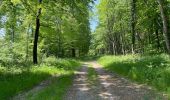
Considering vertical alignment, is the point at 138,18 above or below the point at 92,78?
above

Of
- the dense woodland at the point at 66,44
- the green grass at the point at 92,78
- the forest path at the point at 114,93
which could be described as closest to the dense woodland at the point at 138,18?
the dense woodland at the point at 66,44

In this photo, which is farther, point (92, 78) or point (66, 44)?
point (66, 44)

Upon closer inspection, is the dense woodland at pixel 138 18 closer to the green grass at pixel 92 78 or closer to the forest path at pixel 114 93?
the green grass at pixel 92 78

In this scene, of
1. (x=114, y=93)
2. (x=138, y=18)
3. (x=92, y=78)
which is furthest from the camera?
(x=138, y=18)

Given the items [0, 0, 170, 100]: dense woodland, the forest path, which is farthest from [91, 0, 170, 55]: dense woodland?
the forest path

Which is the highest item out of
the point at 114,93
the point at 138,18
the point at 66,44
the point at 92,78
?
the point at 138,18

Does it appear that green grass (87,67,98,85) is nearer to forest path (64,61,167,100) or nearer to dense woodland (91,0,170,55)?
forest path (64,61,167,100)

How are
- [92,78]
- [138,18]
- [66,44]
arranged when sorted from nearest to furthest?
1. [92,78]
2. [138,18]
3. [66,44]

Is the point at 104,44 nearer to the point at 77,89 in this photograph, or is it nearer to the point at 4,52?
the point at 4,52

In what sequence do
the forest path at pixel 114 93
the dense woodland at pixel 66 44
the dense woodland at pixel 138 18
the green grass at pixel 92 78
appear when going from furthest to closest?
the dense woodland at pixel 138 18
the green grass at pixel 92 78
the dense woodland at pixel 66 44
the forest path at pixel 114 93

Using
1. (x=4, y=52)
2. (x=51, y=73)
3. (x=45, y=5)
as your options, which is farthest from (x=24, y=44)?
(x=51, y=73)

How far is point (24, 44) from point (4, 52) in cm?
1033

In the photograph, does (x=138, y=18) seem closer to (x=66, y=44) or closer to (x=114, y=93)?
(x=66, y=44)

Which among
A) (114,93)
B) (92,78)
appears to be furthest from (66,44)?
(114,93)
